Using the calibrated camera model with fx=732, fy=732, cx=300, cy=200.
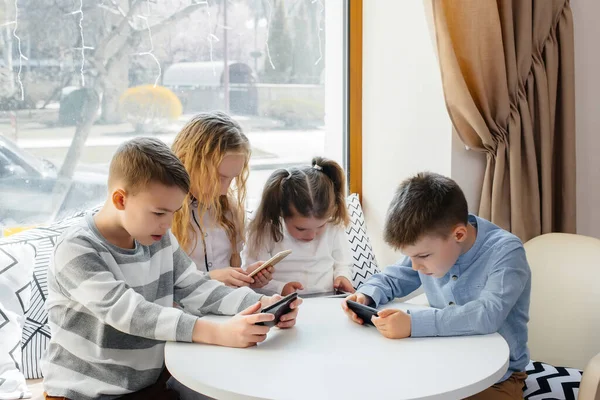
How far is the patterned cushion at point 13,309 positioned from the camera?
1.96m

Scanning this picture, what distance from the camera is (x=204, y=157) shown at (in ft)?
7.25

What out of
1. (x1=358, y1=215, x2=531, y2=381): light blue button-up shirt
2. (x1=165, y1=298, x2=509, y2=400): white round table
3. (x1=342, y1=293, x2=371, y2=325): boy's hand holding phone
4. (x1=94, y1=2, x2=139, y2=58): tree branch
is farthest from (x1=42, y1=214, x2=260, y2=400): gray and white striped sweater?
(x1=94, y1=2, x2=139, y2=58): tree branch

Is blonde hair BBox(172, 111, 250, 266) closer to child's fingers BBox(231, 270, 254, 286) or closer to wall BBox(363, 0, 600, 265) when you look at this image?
child's fingers BBox(231, 270, 254, 286)

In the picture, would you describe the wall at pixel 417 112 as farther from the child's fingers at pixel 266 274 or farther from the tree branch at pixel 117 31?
the tree branch at pixel 117 31

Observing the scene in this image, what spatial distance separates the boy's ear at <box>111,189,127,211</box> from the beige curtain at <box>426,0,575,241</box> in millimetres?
1196

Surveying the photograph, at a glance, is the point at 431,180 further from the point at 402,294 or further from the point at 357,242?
the point at 357,242

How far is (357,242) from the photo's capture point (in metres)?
2.75

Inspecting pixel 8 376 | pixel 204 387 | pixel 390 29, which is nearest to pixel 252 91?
pixel 390 29

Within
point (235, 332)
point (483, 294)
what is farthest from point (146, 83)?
point (483, 294)

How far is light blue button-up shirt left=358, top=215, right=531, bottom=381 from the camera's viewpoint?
168 centimetres

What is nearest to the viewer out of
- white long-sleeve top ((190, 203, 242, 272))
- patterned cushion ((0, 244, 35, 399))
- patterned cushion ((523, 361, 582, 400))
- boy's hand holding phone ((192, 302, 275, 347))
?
boy's hand holding phone ((192, 302, 275, 347))

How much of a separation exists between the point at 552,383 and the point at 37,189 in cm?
174

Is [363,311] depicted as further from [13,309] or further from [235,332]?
[13,309]

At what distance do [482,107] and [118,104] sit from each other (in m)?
1.27
